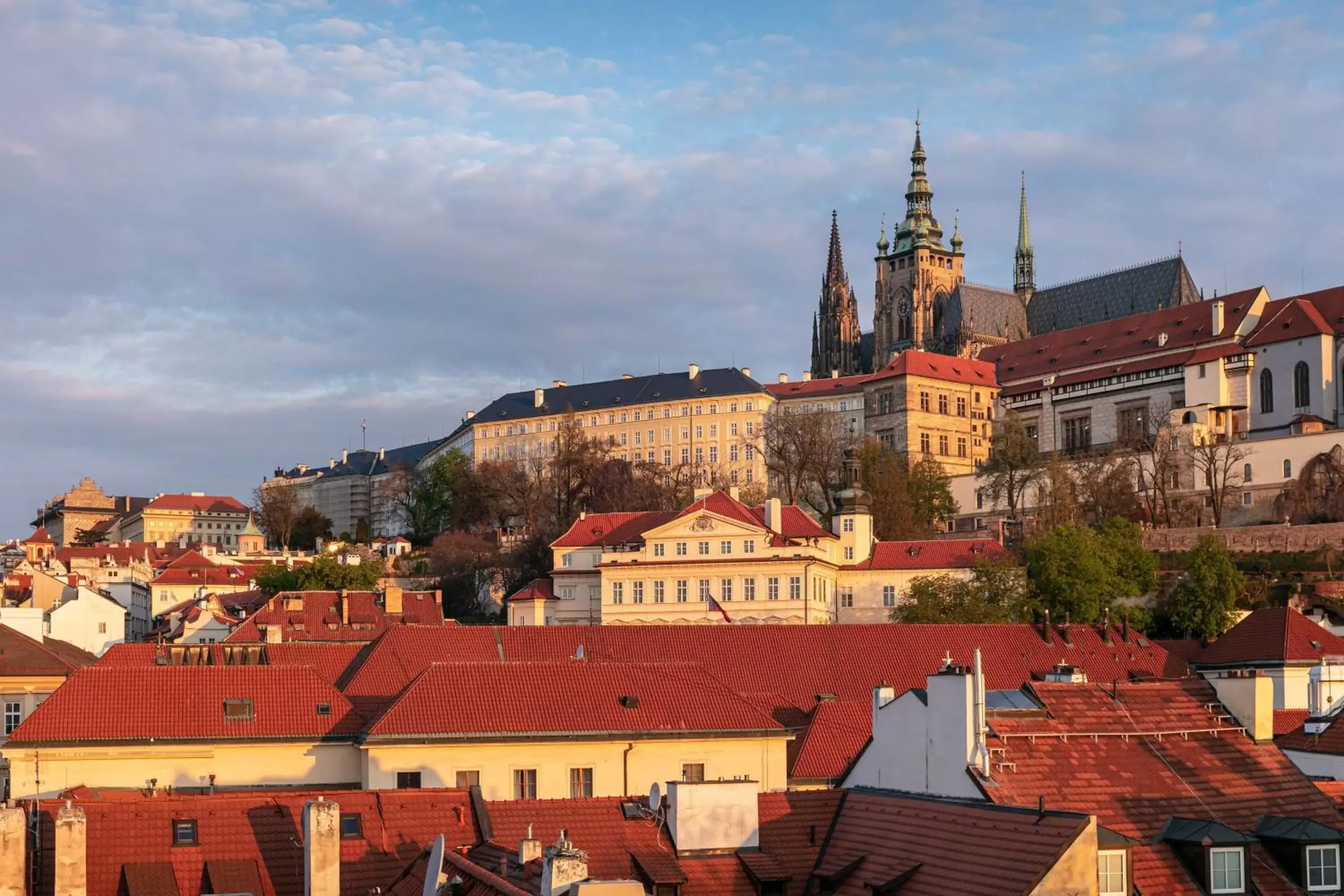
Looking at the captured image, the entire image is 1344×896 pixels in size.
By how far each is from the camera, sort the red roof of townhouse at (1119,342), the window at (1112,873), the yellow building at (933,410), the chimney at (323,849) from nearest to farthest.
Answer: the window at (1112,873)
the chimney at (323,849)
the red roof of townhouse at (1119,342)
the yellow building at (933,410)

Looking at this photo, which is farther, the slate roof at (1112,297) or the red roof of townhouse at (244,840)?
the slate roof at (1112,297)

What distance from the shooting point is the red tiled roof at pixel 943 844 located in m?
20.5

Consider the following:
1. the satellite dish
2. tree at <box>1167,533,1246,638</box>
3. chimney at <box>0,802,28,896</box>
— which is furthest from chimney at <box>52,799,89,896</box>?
tree at <box>1167,533,1246,638</box>

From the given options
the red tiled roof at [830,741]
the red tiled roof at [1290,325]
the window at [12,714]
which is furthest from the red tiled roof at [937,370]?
the red tiled roof at [830,741]

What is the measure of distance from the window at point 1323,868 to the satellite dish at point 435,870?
35.6 ft

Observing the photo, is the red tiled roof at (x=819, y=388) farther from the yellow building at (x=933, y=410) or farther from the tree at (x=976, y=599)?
the tree at (x=976, y=599)

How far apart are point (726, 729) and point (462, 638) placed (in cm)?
1633

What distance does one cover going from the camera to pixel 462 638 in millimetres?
55375

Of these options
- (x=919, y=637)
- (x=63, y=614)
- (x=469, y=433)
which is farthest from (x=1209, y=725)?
(x=469, y=433)

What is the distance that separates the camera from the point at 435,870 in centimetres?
2164

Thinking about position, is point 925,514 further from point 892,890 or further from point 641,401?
point 892,890

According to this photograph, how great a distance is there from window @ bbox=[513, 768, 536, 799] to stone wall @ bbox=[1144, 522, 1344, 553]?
64.6 meters

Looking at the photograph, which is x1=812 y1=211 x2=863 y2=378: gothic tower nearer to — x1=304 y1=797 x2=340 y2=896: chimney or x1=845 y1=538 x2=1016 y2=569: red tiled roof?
x1=845 y1=538 x2=1016 y2=569: red tiled roof

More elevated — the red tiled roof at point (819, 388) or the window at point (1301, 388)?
the red tiled roof at point (819, 388)
